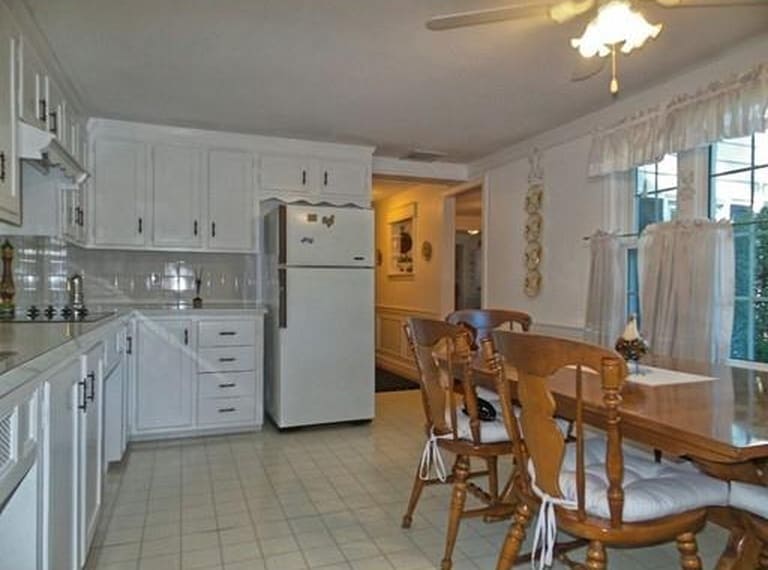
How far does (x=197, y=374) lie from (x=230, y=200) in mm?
1332

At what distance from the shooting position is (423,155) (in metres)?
4.72

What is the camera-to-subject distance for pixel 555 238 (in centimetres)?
397

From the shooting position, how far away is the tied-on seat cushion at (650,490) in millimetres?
1459

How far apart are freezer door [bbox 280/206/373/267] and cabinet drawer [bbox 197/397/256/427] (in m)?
1.07

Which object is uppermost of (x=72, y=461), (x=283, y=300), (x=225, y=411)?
(x=283, y=300)

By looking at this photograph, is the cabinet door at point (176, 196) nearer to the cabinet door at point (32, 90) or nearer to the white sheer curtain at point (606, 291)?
the cabinet door at point (32, 90)

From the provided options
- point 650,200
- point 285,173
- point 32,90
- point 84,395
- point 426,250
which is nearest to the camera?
point 84,395

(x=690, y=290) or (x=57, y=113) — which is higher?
(x=57, y=113)

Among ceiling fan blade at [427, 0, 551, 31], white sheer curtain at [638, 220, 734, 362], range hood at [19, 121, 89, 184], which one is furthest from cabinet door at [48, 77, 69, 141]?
white sheer curtain at [638, 220, 734, 362]

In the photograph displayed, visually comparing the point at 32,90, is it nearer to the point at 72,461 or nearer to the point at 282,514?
the point at 72,461

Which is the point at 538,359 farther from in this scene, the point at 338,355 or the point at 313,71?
the point at 338,355

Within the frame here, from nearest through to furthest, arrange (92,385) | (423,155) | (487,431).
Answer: (92,385) < (487,431) < (423,155)

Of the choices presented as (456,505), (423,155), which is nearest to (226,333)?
(423,155)

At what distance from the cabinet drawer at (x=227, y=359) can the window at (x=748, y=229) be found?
301cm
